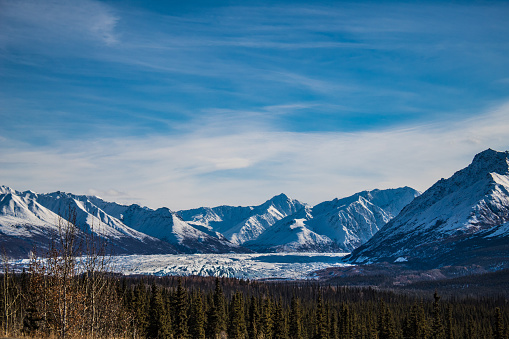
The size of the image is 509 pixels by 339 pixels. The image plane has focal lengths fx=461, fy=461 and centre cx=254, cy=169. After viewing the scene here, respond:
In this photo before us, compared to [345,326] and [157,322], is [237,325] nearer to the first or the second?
[157,322]

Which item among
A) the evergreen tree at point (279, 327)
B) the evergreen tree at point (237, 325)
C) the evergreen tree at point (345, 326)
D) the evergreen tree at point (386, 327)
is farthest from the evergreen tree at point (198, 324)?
the evergreen tree at point (386, 327)

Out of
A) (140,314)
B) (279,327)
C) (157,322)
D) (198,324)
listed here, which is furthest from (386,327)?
(140,314)

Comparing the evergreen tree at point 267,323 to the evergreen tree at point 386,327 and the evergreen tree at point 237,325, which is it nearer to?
the evergreen tree at point 237,325

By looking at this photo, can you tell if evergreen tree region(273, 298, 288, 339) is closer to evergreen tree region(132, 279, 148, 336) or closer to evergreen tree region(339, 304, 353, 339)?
evergreen tree region(339, 304, 353, 339)

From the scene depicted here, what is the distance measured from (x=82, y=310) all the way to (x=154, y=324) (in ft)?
181

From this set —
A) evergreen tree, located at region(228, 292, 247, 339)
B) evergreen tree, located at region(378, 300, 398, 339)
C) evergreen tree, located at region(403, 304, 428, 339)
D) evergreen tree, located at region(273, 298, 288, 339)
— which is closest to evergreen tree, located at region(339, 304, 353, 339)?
evergreen tree, located at region(378, 300, 398, 339)

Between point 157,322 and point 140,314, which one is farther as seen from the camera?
point 140,314

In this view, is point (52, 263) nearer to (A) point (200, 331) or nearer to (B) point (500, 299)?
(A) point (200, 331)

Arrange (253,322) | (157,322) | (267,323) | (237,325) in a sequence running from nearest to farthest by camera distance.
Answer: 1. (157,322)
2. (237,325)
3. (267,323)
4. (253,322)

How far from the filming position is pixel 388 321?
4670 inches

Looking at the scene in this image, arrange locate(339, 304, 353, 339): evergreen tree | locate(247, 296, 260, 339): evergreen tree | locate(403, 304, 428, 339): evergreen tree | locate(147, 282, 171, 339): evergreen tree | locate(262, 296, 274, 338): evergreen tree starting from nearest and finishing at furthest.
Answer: locate(147, 282, 171, 339): evergreen tree
locate(262, 296, 274, 338): evergreen tree
locate(247, 296, 260, 339): evergreen tree
locate(403, 304, 428, 339): evergreen tree
locate(339, 304, 353, 339): evergreen tree

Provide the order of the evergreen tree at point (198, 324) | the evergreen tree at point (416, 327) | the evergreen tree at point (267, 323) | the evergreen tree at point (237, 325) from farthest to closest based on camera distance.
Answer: the evergreen tree at point (416, 327)
the evergreen tree at point (267, 323)
the evergreen tree at point (237, 325)
the evergreen tree at point (198, 324)

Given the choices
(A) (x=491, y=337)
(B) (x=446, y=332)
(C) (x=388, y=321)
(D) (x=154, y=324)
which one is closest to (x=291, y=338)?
(C) (x=388, y=321)

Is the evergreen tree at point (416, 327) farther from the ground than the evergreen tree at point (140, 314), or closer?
closer
